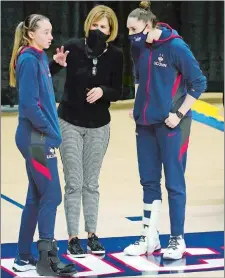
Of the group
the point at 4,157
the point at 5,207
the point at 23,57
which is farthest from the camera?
the point at 4,157

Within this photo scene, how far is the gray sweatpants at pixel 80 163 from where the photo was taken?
5.79 m

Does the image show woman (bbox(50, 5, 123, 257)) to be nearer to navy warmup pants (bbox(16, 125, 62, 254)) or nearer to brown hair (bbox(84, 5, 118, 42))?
brown hair (bbox(84, 5, 118, 42))

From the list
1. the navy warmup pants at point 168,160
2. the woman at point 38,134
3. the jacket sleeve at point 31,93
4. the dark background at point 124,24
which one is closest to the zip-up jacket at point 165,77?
the navy warmup pants at point 168,160

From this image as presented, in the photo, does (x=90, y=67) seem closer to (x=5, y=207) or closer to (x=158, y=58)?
(x=158, y=58)

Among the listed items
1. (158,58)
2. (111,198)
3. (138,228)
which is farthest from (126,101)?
(158,58)

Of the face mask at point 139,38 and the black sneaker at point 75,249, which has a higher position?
the face mask at point 139,38

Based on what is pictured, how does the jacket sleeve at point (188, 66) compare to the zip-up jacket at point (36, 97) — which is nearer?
the zip-up jacket at point (36, 97)

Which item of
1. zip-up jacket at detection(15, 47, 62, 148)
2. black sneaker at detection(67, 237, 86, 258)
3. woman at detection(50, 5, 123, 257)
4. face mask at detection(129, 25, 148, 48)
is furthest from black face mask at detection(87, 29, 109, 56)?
black sneaker at detection(67, 237, 86, 258)

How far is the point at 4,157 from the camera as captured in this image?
10.2 metres

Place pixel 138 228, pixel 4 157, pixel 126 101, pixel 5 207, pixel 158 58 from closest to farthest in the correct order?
pixel 158 58 → pixel 138 228 → pixel 5 207 → pixel 4 157 → pixel 126 101

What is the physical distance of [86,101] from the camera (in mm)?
5820

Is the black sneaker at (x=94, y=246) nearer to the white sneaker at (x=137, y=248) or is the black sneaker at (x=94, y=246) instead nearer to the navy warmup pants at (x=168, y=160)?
the white sneaker at (x=137, y=248)

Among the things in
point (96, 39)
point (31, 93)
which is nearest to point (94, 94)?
point (96, 39)

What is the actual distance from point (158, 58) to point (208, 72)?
968 cm
